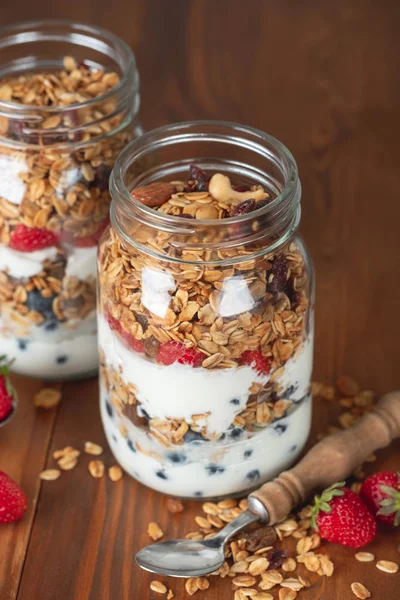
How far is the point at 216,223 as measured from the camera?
41.9 inches

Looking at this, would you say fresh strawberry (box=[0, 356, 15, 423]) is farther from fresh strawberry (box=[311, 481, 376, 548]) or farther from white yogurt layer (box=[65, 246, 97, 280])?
fresh strawberry (box=[311, 481, 376, 548])

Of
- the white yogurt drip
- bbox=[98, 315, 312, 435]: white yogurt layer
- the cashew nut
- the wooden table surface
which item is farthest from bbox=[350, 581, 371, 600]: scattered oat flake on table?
the white yogurt drip

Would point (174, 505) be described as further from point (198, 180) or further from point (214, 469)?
point (198, 180)

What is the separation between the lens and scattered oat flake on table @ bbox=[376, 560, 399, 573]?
118cm

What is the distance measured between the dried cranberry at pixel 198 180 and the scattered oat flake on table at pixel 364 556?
459 millimetres

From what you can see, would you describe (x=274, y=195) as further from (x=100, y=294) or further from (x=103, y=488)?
(x=103, y=488)

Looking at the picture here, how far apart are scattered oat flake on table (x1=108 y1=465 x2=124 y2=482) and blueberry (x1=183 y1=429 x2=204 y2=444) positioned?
15 centimetres

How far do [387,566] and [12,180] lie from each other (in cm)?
64

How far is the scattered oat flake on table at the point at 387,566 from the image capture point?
3.88ft

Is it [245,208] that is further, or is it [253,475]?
[253,475]

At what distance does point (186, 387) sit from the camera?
3.74 feet

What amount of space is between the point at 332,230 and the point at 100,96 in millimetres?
519

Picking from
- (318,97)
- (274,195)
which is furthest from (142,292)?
(318,97)

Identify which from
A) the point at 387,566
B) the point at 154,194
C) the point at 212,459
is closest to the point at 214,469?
the point at 212,459
